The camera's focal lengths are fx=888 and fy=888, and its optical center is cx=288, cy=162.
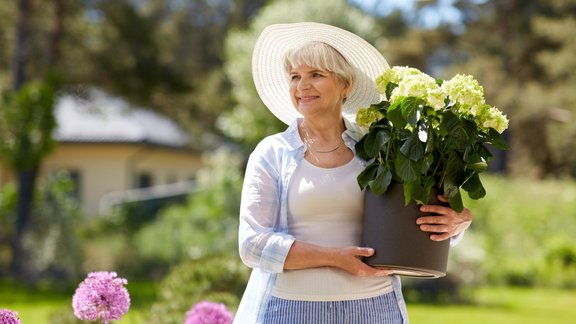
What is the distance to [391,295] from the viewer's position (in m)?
2.95

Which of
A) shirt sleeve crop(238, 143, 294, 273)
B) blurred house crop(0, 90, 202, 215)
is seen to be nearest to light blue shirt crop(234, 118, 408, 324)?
shirt sleeve crop(238, 143, 294, 273)

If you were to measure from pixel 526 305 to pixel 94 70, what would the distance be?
780 centimetres

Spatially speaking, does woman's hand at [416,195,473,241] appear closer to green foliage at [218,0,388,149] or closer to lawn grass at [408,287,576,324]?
lawn grass at [408,287,576,324]

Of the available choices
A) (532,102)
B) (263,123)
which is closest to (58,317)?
(263,123)

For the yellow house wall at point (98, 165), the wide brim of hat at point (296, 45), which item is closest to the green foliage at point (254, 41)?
the wide brim of hat at point (296, 45)

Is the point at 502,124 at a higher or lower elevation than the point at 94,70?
lower

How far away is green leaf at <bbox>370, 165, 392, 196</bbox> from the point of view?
2.77 m

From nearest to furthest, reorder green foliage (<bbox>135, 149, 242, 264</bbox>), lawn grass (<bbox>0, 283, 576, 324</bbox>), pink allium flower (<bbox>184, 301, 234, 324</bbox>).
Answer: pink allium flower (<bbox>184, 301, 234, 324</bbox>) → lawn grass (<bbox>0, 283, 576, 324</bbox>) → green foliage (<bbox>135, 149, 242, 264</bbox>)

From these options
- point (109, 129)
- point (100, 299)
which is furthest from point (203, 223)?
point (100, 299)

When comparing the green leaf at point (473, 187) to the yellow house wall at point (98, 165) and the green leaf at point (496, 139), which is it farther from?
the yellow house wall at point (98, 165)

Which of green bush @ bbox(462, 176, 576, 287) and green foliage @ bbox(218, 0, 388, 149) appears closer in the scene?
green foliage @ bbox(218, 0, 388, 149)

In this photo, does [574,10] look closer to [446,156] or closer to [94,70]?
[94,70]

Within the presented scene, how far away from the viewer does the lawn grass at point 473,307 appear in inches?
402

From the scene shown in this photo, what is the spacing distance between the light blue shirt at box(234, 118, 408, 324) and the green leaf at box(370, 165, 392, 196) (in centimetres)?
16
